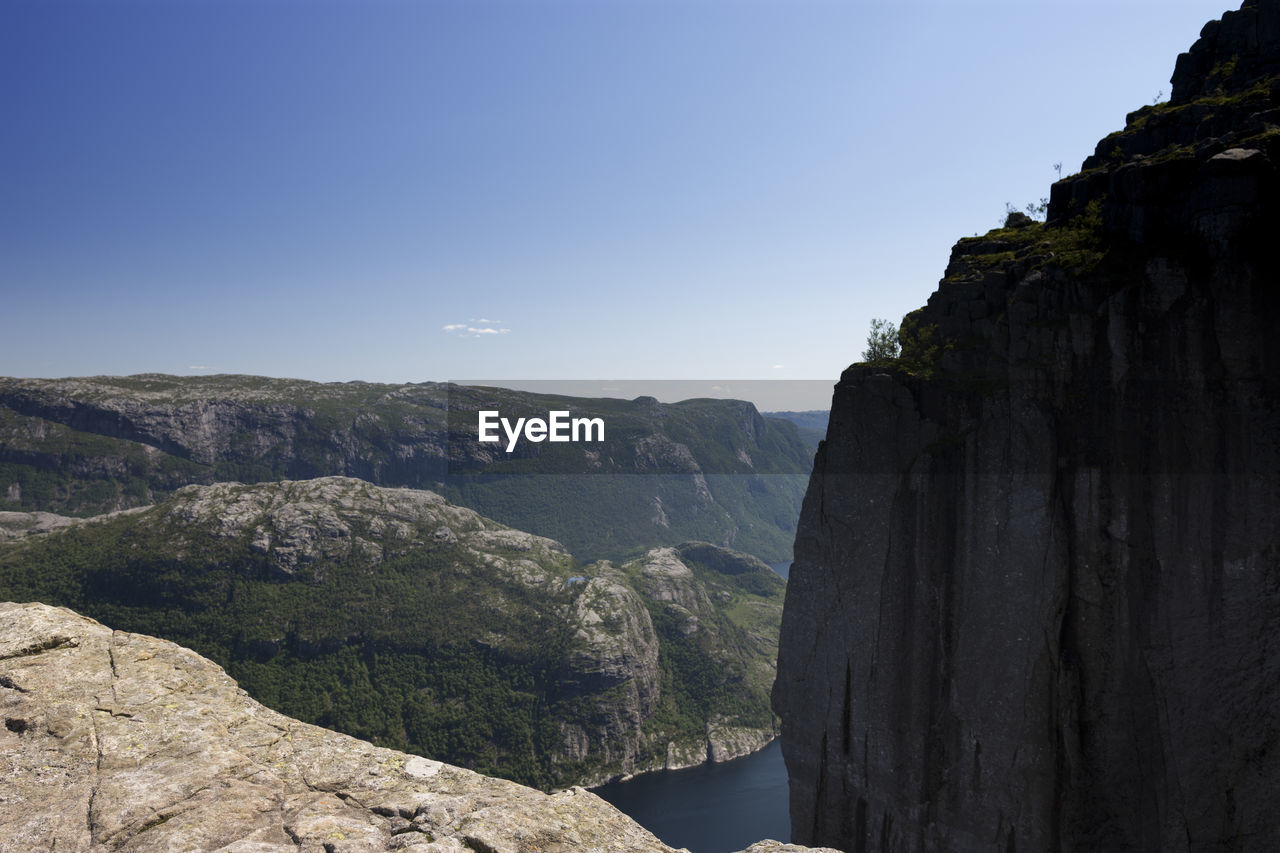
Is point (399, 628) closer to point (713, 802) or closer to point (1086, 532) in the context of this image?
point (713, 802)

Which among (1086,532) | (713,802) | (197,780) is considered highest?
(1086,532)

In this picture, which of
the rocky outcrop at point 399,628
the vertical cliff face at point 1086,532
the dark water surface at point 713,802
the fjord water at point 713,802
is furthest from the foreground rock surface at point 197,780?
the rocky outcrop at point 399,628

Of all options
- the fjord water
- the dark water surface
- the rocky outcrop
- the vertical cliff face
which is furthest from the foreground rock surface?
the rocky outcrop

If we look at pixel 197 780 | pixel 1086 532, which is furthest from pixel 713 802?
pixel 197 780

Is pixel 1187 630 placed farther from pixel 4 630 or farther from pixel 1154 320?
pixel 4 630

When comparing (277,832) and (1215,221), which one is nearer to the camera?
(277,832)

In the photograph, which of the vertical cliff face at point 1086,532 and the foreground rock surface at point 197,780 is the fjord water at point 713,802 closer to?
the vertical cliff face at point 1086,532

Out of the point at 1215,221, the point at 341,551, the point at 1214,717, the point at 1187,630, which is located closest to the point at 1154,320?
the point at 1215,221
